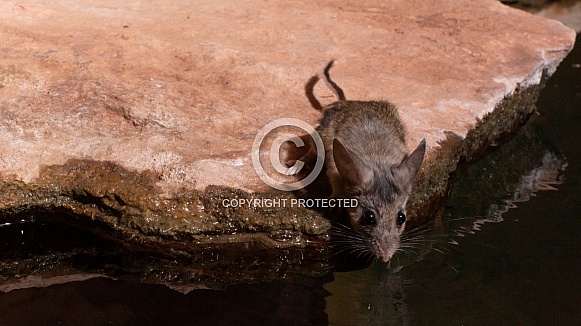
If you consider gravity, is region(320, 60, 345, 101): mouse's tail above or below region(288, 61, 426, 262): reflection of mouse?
above

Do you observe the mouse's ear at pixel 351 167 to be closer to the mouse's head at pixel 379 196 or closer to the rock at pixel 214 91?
the mouse's head at pixel 379 196

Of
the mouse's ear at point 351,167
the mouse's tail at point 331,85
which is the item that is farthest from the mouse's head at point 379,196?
the mouse's tail at point 331,85

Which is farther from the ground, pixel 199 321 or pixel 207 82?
pixel 207 82

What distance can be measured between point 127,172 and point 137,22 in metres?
2.53

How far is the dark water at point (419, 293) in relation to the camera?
428 cm

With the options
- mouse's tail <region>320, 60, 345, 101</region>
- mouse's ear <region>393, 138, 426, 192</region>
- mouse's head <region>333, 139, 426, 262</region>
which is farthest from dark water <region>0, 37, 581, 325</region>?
mouse's tail <region>320, 60, 345, 101</region>

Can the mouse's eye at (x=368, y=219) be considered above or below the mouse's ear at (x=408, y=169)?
below

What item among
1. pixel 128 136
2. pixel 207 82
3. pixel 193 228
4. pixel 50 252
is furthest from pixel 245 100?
pixel 50 252

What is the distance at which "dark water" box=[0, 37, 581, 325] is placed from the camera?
4281 millimetres

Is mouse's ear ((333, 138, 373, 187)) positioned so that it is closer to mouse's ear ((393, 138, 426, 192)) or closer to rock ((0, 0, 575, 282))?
mouse's ear ((393, 138, 426, 192))

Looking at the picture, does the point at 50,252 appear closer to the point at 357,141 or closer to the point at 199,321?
the point at 199,321

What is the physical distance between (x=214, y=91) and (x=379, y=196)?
6.16 feet

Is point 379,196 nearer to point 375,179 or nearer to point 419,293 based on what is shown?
point 375,179

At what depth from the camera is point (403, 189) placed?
4.66 meters
